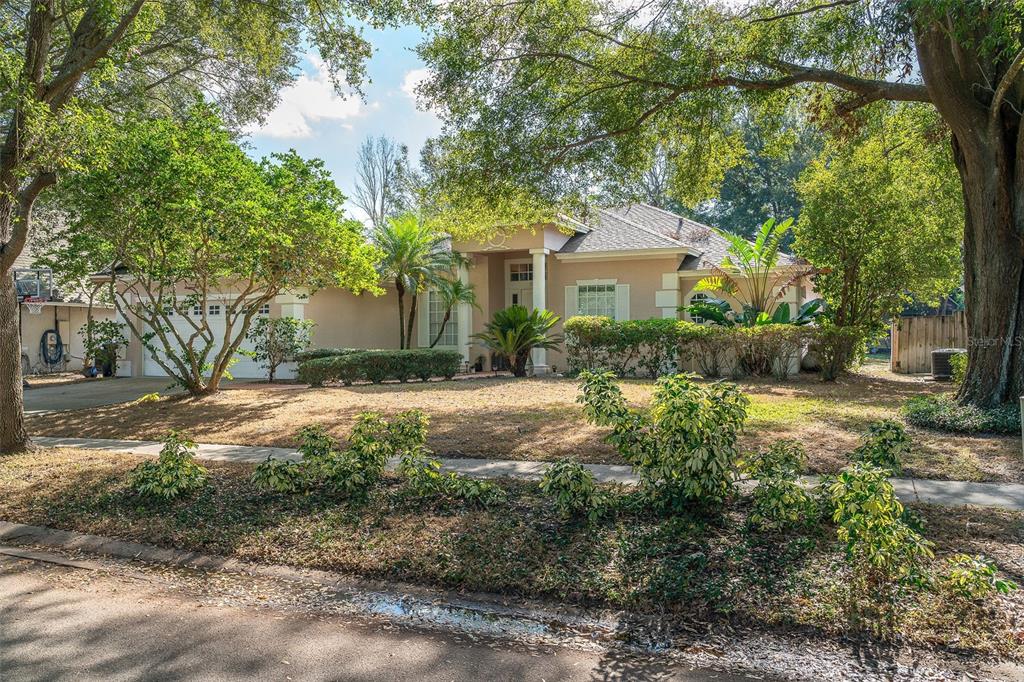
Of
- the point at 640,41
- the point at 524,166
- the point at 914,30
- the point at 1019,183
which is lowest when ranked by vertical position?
the point at 1019,183

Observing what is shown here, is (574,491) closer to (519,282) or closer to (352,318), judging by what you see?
(519,282)

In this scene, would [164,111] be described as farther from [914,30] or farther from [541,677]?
[541,677]

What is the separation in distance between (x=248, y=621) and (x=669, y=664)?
2522 millimetres

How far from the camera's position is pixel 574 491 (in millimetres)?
5574

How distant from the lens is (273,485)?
6.45m

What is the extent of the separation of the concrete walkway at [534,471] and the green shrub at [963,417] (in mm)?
2884

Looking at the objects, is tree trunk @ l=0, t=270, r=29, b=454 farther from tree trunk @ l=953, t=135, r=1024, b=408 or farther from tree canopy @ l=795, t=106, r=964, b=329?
tree canopy @ l=795, t=106, r=964, b=329

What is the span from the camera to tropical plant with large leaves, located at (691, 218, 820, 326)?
1678cm

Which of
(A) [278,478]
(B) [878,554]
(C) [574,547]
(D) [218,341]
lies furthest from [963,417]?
(D) [218,341]

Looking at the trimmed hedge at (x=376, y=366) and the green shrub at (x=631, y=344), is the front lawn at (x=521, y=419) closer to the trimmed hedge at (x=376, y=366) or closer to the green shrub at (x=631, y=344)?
the trimmed hedge at (x=376, y=366)

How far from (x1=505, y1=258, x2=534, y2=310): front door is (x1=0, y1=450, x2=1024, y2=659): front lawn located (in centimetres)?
1518

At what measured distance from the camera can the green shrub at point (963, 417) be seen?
919cm

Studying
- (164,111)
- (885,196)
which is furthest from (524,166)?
(164,111)

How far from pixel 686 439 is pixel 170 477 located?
15.5 feet
